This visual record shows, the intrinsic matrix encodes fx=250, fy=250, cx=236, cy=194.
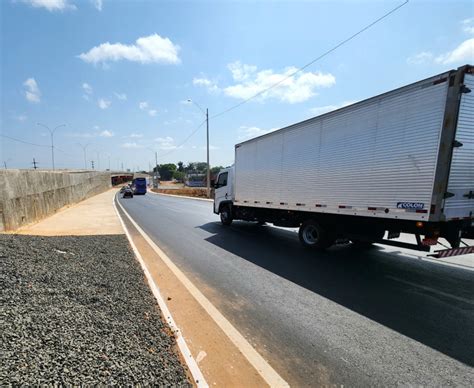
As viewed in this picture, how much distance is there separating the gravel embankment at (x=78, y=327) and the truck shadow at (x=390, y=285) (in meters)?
2.94

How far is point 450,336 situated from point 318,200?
438 centimetres

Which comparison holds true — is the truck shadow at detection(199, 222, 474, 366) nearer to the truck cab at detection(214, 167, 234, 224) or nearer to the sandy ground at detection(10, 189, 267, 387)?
the sandy ground at detection(10, 189, 267, 387)

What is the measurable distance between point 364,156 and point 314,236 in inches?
114

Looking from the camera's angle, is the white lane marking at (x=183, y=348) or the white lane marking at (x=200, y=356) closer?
the white lane marking at (x=183, y=348)

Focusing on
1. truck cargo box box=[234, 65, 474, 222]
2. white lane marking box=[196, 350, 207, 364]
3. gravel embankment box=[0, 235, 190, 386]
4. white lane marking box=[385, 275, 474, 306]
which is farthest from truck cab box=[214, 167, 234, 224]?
white lane marking box=[196, 350, 207, 364]

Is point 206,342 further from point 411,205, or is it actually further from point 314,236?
point 314,236

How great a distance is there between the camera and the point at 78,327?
2781 millimetres

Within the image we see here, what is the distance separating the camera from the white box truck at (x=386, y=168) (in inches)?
180

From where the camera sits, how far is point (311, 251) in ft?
23.8

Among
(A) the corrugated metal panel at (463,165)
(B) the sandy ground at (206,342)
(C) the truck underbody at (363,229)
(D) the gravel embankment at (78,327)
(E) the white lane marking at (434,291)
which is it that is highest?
(A) the corrugated metal panel at (463,165)

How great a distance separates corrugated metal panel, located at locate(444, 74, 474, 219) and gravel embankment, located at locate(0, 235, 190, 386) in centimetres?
542

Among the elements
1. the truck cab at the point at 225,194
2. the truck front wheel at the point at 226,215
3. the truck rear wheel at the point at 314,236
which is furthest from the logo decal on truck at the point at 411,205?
the truck front wheel at the point at 226,215

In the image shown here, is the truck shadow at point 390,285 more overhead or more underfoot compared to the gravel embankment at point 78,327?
more underfoot

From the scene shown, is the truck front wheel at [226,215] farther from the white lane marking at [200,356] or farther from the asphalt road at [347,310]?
the white lane marking at [200,356]
